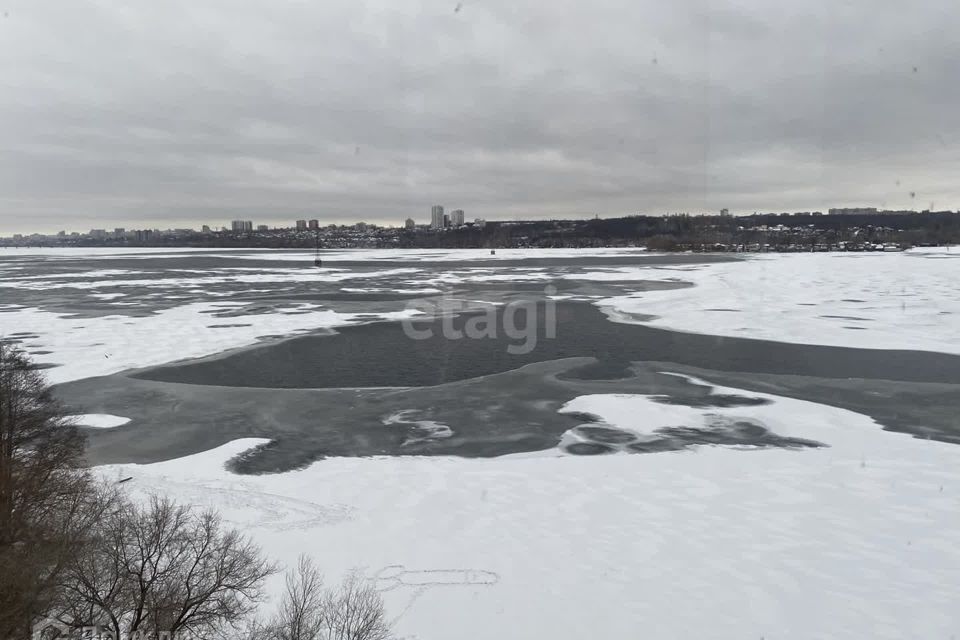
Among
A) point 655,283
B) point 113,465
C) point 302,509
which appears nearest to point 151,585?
point 302,509

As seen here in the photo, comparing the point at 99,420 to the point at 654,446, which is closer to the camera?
the point at 654,446

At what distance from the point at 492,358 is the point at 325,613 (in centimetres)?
1347

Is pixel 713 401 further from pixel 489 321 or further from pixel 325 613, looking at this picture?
pixel 489 321

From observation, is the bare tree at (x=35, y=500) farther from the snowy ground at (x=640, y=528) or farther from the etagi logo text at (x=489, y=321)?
the etagi logo text at (x=489, y=321)

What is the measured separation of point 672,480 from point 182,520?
7072 mm

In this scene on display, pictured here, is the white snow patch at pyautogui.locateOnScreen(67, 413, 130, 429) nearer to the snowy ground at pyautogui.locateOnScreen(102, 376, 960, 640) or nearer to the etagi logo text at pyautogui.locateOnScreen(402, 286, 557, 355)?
the snowy ground at pyautogui.locateOnScreen(102, 376, 960, 640)

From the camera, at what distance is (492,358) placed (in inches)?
780

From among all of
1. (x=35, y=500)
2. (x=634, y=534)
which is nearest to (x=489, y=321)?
(x=634, y=534)

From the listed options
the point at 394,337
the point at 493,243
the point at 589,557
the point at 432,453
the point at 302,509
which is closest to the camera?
the point at 589,557

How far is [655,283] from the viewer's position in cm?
4256

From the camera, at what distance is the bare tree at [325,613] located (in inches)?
249

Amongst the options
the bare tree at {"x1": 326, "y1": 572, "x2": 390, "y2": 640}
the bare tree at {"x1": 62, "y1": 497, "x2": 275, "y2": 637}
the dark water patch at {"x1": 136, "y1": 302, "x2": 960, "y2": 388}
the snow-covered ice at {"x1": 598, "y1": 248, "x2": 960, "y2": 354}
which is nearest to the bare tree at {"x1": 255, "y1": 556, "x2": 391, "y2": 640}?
the bare tree at {"x1": 326, "y1": 572, "x2": 390, "y2": 640}

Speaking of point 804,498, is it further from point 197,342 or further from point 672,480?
point 197,342

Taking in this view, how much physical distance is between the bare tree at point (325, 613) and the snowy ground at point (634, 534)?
0.31 meters
